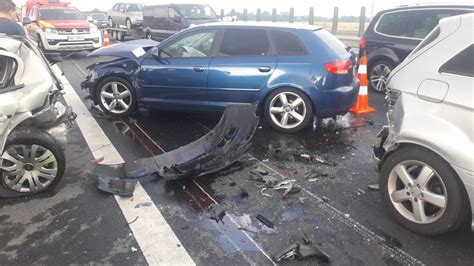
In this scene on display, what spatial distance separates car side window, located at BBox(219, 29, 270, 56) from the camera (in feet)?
19.5

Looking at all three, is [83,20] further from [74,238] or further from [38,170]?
[74,238]

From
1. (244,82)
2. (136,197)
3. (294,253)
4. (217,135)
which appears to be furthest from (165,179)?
(244,82)

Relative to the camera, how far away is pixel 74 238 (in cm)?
326

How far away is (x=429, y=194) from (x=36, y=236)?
3.20 metres

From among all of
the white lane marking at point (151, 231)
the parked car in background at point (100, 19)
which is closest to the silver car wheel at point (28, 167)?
the white lane marking at point (151, 231)

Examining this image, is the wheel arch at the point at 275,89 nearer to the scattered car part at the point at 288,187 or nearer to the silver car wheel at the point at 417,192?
the scattered car part at the point at 288,187

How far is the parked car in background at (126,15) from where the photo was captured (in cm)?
2267

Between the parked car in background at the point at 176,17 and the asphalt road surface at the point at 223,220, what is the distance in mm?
11267

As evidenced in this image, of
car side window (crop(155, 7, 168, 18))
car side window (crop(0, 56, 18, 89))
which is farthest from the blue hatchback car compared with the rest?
car side window (crop(155, 7, 168, 18))

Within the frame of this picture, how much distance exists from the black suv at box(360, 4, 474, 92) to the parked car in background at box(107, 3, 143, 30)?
1597 cm

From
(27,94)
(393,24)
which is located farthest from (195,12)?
(27,94)

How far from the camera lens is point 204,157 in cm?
456

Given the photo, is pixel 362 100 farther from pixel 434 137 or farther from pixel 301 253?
pixel 301 253

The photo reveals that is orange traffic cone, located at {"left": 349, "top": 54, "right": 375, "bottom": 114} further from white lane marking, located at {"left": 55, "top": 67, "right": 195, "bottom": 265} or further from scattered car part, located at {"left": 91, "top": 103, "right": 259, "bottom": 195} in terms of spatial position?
white lane marking, located at {"left": 55, "top": 67, "right": 195, "bottom": 265}
